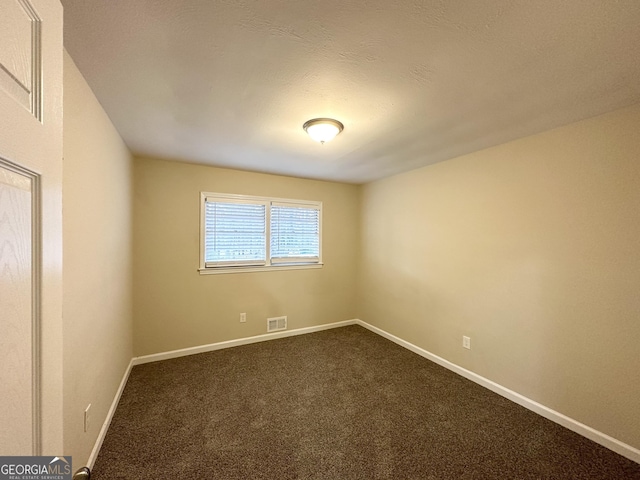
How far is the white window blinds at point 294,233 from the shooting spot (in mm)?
3771

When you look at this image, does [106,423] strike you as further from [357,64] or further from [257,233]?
[357,64]

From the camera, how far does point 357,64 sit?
1397 millimetres

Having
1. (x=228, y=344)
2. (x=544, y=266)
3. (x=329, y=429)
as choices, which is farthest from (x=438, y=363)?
(x=228, y=344)

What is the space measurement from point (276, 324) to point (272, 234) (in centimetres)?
129

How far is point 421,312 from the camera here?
10.7ft

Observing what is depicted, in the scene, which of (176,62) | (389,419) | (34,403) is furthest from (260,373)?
(176,62)

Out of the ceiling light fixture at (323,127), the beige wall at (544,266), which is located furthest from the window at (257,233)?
the ceiling light fixture at (323,127)

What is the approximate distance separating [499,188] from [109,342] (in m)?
3.63

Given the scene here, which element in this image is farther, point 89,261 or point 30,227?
point 89,261

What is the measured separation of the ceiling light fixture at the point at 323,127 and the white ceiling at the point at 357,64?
0.21ft

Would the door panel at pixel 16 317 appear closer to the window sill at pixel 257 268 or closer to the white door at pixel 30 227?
the white door at pixel 30 227

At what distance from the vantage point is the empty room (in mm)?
686

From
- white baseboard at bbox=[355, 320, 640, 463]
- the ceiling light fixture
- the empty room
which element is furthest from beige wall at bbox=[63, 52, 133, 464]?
white baseboard at bbox=[355, 320, 640, 463]

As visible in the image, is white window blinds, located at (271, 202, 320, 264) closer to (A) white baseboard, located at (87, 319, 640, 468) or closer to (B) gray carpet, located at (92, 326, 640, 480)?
(A) white baseboard, located at (87, 319, 640, 468)
